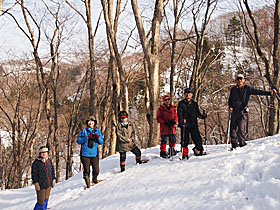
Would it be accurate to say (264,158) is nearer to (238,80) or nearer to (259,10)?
(238,80)

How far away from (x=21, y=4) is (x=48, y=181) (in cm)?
1179

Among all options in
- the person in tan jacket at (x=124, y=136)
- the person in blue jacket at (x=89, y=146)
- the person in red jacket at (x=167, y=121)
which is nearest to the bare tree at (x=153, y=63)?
the person in red jacket at (x=167, y=121)

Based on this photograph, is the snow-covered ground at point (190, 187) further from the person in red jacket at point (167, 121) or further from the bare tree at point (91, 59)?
the bare tree at point (91, 59)

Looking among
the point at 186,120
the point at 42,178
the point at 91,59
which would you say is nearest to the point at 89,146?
the point at 42,178

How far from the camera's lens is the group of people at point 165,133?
4.98 m

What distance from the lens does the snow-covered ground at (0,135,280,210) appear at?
300 cm

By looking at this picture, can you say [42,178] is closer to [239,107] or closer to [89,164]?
[89,164]

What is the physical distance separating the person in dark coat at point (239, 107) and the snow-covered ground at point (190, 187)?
646 mm

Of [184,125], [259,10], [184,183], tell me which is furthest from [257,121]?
[184,183]

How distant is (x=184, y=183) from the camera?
390 cm

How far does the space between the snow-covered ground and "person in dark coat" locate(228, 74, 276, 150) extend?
65 cm

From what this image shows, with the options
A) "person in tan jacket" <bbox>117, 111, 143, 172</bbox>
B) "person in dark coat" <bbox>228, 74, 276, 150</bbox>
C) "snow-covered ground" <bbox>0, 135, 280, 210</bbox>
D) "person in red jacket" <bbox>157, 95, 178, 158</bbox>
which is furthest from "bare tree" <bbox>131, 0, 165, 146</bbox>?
"person in dark coat" <bbox>228, 74, 276, 150</bbox>

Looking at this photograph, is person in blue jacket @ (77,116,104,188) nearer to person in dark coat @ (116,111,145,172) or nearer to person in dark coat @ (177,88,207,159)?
person in dark coat @ (116,111,145,172)

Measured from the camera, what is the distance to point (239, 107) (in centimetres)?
530
